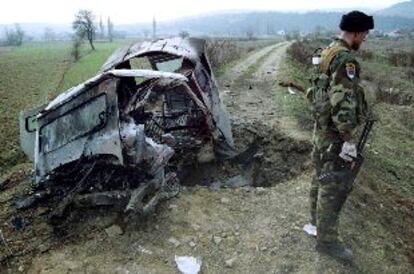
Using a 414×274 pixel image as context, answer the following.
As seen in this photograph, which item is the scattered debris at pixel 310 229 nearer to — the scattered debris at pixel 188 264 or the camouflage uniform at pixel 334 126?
the camouflage uniform at pixel 334 126

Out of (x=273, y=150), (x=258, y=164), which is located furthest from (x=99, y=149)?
(x=273, y=150)

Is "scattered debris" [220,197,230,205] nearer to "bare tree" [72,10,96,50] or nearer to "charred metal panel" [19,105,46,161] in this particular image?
"charred metal panel" [19,105,46,161]

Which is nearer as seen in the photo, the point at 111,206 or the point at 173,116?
the point at 111,206

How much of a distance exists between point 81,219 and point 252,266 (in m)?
1.78

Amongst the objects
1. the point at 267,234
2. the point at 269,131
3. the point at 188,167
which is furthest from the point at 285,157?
the point at 267,234

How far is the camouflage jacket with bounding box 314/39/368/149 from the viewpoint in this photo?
4090 mm

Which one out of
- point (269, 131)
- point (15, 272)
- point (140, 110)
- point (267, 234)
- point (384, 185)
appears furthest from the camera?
point (269, 131)

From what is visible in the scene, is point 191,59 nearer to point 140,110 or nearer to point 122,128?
point 140,110

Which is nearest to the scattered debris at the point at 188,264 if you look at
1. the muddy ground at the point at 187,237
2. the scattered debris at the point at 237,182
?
the muddy ground at the point at 187,237

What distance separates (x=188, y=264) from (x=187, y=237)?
41 centimetres

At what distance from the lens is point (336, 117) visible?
4145mm

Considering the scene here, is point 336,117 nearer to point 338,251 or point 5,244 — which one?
point 338,251

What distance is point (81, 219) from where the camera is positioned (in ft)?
16.7

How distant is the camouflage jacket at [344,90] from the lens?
409 centimetres
